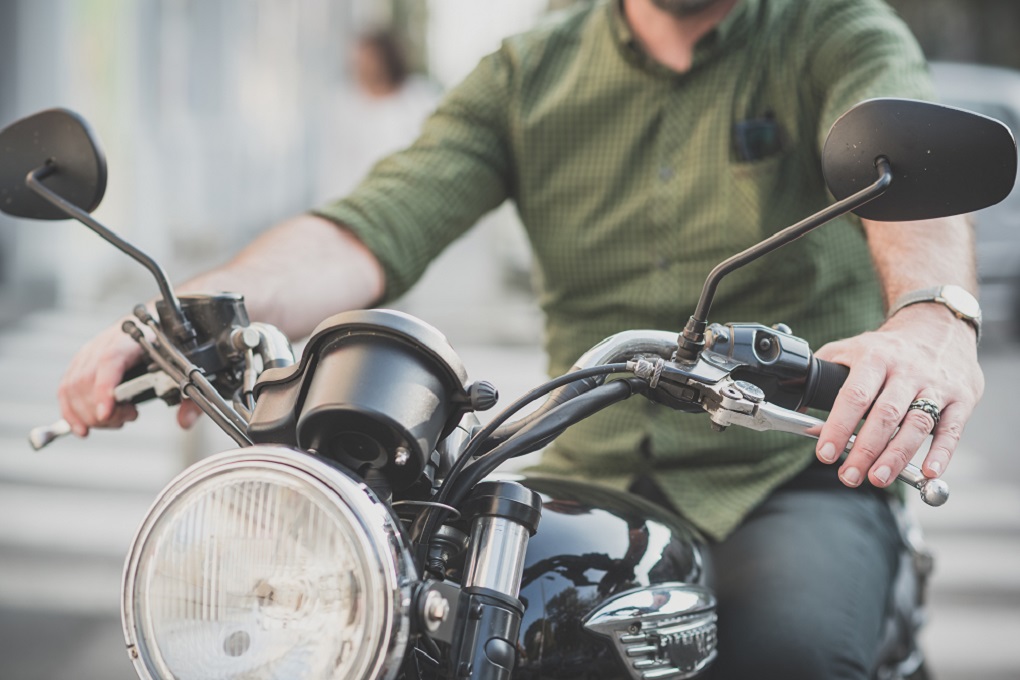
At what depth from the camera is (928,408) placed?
1.26m

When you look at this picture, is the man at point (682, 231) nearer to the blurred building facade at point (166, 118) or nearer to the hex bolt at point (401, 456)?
the hex bolt at point (401, 456)

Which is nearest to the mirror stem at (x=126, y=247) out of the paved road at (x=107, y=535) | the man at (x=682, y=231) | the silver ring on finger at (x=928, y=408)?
the man at (x=682, y=231)

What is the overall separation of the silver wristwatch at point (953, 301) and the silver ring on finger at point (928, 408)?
0.24 metres

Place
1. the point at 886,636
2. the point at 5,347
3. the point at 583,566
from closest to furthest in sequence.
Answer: the point at 583,566 < the point at 886,636 < the point at 5,347

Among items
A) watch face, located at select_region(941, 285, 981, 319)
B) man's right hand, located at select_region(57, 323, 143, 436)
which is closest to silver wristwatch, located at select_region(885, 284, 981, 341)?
watch face, located at select_region(941, 285, 981, 319)

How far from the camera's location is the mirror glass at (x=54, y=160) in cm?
151

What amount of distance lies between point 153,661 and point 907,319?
3.16 feet

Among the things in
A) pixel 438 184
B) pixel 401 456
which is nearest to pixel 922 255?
pixel 438 184

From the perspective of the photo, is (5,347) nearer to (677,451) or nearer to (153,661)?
(677,451)

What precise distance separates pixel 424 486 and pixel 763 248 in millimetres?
409

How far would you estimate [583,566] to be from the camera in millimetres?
1332

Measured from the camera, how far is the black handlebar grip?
1.29 m

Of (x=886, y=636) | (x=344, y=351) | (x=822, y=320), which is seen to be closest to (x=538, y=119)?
(x=822, y=320)

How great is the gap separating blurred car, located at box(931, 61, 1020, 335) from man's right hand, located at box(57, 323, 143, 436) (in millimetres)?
8877
